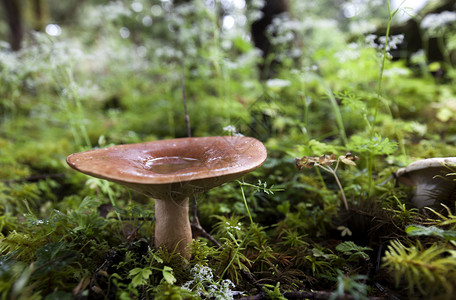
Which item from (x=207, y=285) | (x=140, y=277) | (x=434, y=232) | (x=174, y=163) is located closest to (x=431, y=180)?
(x=434, y=232)

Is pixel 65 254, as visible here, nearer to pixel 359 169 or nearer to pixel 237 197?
pixel 237 197

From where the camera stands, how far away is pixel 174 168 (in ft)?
5.04

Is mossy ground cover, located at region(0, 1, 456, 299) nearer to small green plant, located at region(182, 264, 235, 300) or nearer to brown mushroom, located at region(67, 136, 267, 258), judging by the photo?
small green plant, located at region(182, 264, 235, 300)

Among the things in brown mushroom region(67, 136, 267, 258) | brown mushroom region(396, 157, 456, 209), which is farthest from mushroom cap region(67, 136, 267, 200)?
brown mushroom region(396, 157, 456, 209)

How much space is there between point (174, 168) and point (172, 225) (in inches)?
14.4

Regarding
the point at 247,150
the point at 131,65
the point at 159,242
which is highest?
the point at 131,65

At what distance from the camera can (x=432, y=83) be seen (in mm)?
4293

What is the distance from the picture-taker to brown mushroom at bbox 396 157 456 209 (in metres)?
1.53

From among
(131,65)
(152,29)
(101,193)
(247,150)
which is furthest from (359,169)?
(152,29)

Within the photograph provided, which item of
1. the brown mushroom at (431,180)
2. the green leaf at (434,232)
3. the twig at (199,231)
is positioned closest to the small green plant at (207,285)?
the twig at (199,231)

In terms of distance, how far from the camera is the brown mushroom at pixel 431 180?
1529 mm

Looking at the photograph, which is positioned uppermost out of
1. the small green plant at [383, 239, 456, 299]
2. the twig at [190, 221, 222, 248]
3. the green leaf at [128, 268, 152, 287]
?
the small green plant at [383, 239, 456, 299]

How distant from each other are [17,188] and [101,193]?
0.73 m

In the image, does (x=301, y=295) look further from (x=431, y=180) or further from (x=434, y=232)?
(x=431, y=180)
